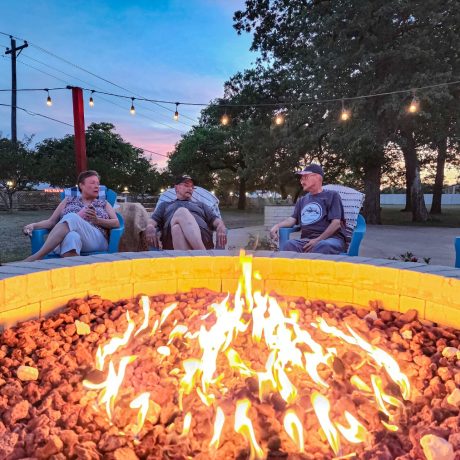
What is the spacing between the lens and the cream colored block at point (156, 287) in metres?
2.23

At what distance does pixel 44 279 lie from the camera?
75.1 inches

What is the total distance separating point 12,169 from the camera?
2133 centimetres

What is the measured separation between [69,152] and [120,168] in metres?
4.06

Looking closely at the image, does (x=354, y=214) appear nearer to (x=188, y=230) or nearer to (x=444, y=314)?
(x=188, y=230)

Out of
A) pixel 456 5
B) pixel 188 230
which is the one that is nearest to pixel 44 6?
pixel 456 5

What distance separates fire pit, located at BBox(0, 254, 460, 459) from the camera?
1159mm

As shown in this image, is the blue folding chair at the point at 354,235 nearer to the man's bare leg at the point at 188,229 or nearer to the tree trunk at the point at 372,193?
the man's bare leg at the point at 188,229

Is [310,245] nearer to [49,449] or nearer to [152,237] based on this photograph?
[152,237]

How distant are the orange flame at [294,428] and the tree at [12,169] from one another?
22640 millimetres

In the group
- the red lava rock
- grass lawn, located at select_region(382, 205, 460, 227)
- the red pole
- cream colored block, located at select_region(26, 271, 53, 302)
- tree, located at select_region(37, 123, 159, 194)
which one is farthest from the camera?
tree, located at select_region(37, 123, 159, 194)

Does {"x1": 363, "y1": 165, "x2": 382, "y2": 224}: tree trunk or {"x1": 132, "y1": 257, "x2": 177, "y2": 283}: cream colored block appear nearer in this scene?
{"x1": 132, "y1": 257, "x2": 177, "y2": 283}: cream colored block

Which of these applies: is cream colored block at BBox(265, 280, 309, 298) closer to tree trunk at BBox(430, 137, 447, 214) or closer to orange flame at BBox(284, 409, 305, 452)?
orange flame at BBox(284, 409, 305, 452)

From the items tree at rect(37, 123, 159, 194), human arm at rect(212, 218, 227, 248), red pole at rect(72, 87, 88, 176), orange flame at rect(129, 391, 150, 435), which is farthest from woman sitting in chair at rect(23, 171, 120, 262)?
tree at rect(37, 123, 159, 194)

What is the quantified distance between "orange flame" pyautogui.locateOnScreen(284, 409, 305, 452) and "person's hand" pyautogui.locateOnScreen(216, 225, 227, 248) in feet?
8.07
